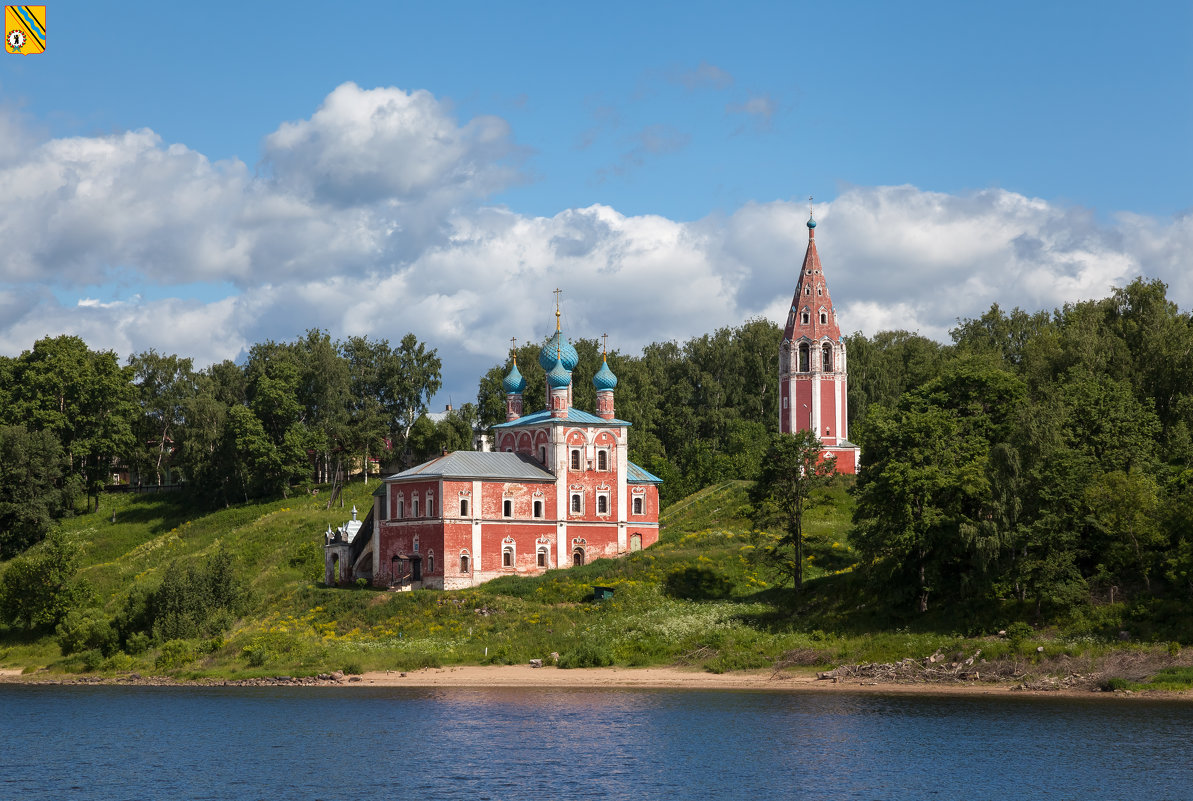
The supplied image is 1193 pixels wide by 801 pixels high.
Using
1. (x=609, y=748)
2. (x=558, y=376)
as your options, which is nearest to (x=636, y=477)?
(x=558, y=376)

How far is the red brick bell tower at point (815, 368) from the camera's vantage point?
3199 inches

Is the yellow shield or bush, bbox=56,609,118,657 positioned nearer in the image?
the yellow shield

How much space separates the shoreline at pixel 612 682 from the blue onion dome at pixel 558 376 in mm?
20952

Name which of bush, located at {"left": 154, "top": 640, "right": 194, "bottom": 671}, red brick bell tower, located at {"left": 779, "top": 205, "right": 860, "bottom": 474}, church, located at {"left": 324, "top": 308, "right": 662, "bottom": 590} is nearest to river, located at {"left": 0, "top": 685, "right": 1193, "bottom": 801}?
bush, located at {"left": 154, "top": 640, "right": 194, "bottom": 671}

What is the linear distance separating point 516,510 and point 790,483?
15.0 m

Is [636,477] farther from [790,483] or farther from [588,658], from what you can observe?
[588,658]

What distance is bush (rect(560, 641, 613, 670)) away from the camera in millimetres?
50156

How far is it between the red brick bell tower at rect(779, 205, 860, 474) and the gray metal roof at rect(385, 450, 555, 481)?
2064 centimetres

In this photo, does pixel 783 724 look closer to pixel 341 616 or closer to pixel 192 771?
pixel 192 771

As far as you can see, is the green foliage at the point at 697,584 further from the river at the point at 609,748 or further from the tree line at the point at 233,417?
the tree line at the point at 233,417

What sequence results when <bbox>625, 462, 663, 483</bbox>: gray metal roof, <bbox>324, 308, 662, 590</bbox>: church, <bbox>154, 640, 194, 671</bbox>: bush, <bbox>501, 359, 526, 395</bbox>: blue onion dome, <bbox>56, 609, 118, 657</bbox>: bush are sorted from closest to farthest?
1. <bbox>154, 640, 194, 671</bbox>: bush
2. <bbox>56, 609, 118, 657</bbox>: bush
3. <bbox>324, 308, 662, 590</bbox>: church
4. <bbox>625, 462, 663, 483</bbox>: gray metal roof
5. <bbox>501, 359, 526, 395</bbox>: blue onion dome

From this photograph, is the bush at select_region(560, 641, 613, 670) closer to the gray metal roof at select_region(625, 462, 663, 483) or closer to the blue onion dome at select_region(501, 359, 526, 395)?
the gray metal roof at select_region(625, 462, 663, 483)

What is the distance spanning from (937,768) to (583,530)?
3535cm

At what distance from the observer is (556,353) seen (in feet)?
233
